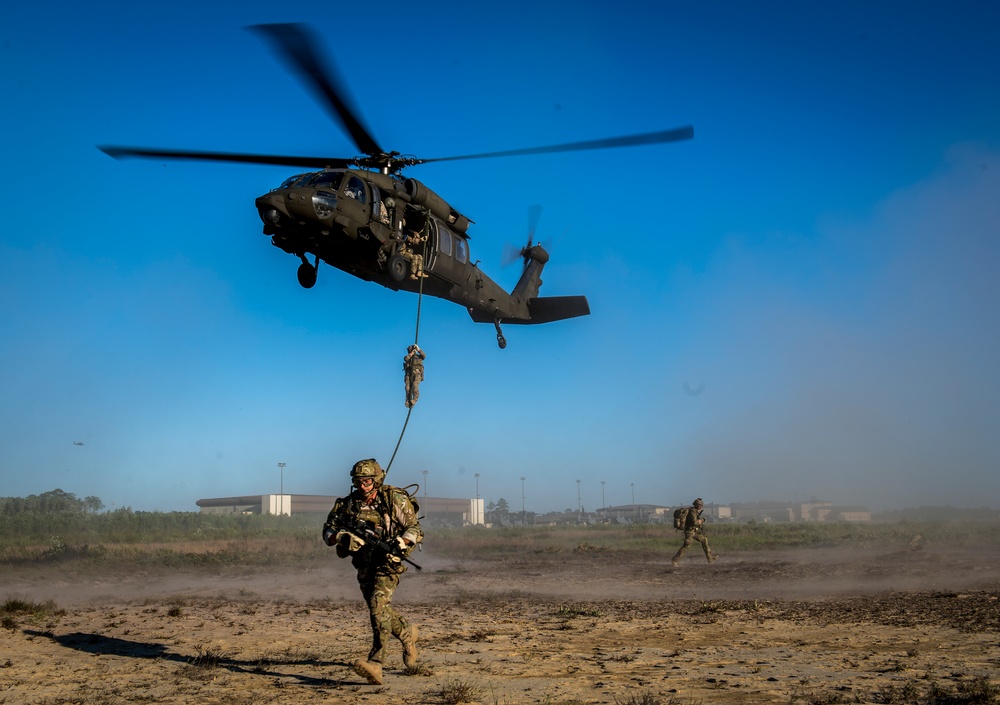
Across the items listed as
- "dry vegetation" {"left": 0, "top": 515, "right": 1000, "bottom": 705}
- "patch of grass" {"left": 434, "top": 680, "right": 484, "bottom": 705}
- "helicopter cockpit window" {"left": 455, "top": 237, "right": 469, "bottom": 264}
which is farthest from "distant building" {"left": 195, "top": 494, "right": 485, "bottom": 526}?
"patch of grass" {"left": 434, "top": 680, "right": 484, "bottom": 705}

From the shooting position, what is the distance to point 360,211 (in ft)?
38.2

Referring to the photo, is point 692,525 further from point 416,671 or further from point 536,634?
point 416,671

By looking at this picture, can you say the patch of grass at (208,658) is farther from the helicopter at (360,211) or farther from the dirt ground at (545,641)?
the helicopter at (360,211)

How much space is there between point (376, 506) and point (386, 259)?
5.32 metres

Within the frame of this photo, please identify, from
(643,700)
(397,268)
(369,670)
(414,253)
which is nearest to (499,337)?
(414,253)

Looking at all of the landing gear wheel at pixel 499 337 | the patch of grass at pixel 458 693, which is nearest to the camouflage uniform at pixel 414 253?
the landing gear wheel at pixel 499 337

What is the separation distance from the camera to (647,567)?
2120 cm

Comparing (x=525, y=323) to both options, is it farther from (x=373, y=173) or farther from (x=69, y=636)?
(x=69, y=636)

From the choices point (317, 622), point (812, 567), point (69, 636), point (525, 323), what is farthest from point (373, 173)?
point (812, 567)

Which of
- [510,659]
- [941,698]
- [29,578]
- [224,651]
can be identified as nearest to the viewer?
[941,698]

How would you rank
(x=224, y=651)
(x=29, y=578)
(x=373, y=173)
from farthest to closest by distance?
(x=29, y=578) → (x=373, y=173) → (x=224, y=651)

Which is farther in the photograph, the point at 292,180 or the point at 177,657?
the point at 292,180

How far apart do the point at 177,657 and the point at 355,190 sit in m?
6.94

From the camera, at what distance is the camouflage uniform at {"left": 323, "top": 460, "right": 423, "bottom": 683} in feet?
25.0
